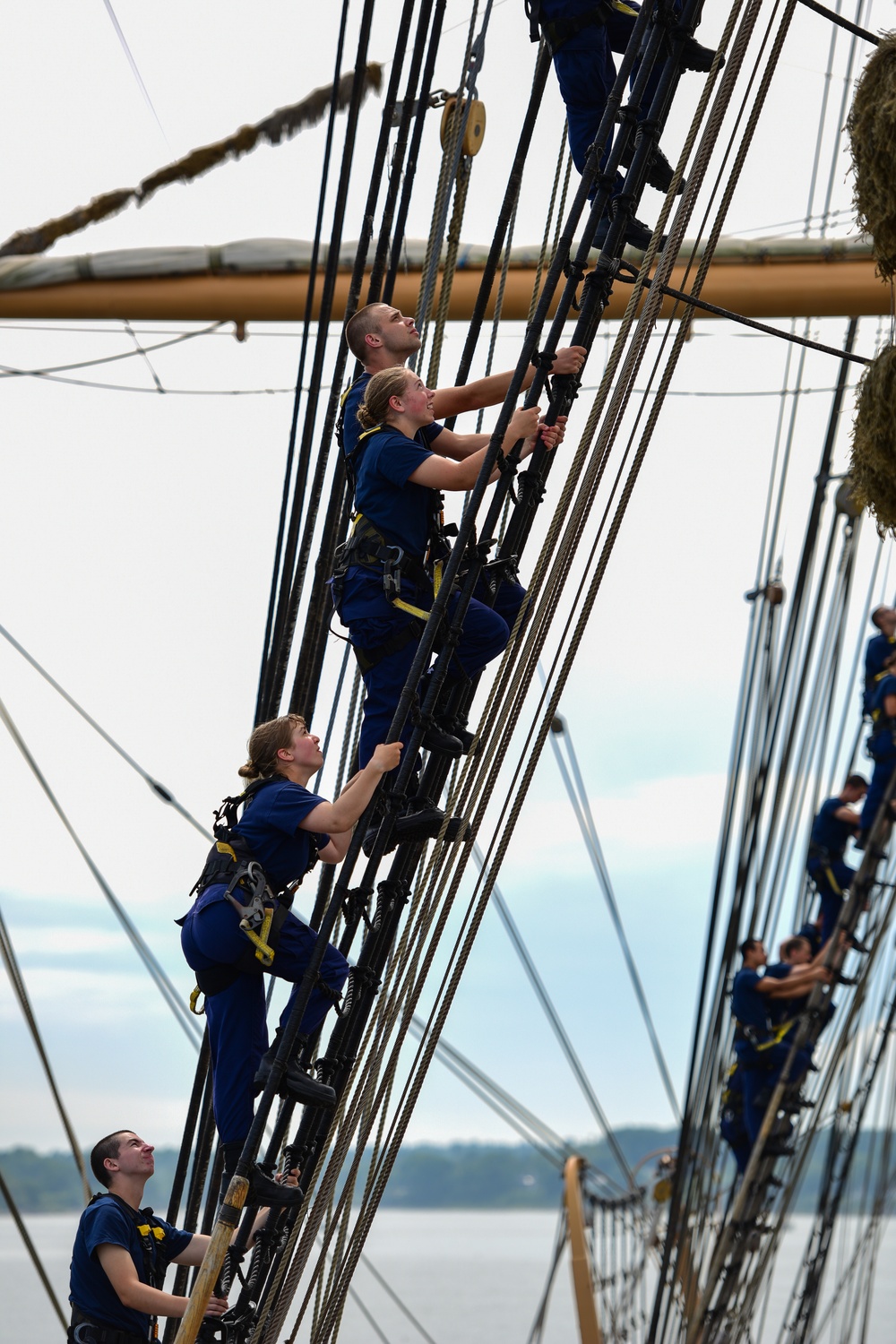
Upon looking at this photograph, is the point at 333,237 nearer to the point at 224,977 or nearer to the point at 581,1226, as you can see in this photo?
the point at 224,977

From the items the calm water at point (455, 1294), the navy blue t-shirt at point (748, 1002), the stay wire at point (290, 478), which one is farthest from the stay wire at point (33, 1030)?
the calm water at point (455, 1294)

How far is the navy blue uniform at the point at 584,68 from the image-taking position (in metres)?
4.43

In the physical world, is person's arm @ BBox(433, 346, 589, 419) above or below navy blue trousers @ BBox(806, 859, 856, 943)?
below

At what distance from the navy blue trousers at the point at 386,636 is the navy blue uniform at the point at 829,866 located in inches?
242

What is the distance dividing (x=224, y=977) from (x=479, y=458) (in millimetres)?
1174

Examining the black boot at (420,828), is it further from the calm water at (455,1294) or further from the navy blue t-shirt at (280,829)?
the calm water at (455,1294)

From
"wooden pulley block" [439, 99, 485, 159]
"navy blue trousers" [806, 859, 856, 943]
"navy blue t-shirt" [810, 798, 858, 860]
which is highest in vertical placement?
"wooden pulley block" [439, 99, 485, 159]

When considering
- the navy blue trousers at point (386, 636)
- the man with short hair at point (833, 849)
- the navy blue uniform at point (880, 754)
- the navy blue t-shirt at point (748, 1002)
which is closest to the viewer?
the navy blue trousers at point (386, 636)

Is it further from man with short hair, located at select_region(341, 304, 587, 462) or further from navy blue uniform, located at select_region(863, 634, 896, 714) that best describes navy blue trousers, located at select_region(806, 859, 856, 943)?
man with short hair, located at select_region(341, 304, 587, 462)

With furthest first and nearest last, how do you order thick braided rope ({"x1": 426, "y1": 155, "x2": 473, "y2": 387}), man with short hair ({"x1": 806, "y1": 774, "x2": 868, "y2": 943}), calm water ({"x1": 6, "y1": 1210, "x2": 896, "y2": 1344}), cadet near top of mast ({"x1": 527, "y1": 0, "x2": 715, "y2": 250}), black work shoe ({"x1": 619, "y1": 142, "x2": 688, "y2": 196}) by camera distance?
1. calm water ({"x1": 6, "y1": 1210, "x2": 896, "y2": 1344})
2. man with short hair ({"x1": 806, "y1": 774, "x2": 868, "y2": 943})
3. thick braided rope ({"x1": 426, "y1": 155, "x2": 473, "y2": 387})
4. cadet near top of mast ({"x1": 527, "y1": 0, "x2": 715, "y2": 250})
5. black work shoe ({"x1": 619, "y1": 142, "x2": 688, "y2": 196})

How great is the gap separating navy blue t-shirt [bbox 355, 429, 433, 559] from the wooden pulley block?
2824 millimetres

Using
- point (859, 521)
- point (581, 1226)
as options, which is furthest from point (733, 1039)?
point (859, 521)

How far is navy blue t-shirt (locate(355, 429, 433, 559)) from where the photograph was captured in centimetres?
359

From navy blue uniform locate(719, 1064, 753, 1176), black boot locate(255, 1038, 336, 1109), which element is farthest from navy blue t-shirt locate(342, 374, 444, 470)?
navy blue uniform locate(719, 1064, 753, 1176)
